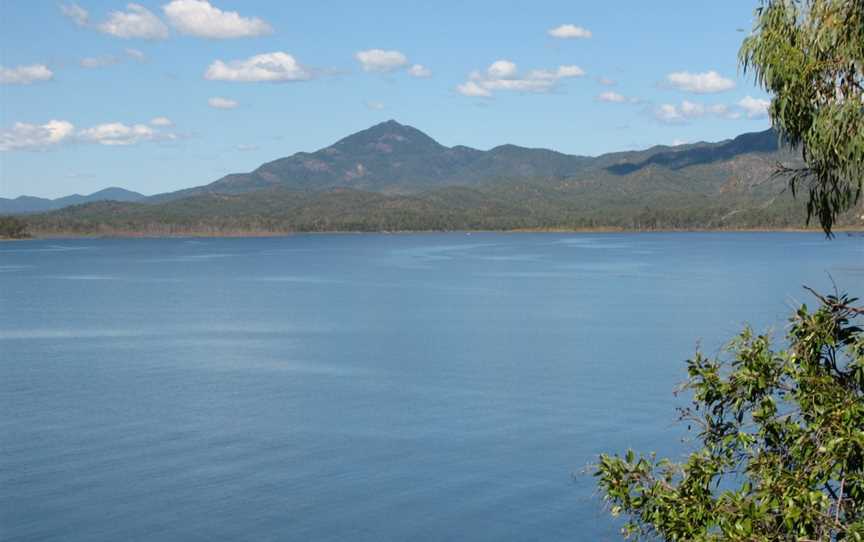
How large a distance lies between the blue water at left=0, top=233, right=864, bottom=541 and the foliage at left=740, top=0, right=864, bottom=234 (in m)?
1.45

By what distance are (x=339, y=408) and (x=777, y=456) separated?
24450 mm

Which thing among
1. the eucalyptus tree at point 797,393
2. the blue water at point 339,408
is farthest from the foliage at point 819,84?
the blue water at point 339,408

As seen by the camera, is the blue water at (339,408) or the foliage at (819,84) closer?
the foliage at (819,84)

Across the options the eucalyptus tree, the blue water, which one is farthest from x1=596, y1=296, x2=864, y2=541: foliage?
the blue water

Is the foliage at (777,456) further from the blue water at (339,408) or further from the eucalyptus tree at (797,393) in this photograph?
the blue water at (339,408)

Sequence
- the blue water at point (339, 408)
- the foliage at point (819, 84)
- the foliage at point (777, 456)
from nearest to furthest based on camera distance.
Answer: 1. the foliage at point (777, 456)
2. the foliage at point (819, 84)
3. the blue water at point (339, 408)

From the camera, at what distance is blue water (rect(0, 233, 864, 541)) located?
2166 centimetres

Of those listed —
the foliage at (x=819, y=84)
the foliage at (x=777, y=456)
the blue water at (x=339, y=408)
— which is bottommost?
the blue water at (x=339, y=408)

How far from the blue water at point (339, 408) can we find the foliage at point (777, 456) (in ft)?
2.08

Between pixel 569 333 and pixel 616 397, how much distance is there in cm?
1827

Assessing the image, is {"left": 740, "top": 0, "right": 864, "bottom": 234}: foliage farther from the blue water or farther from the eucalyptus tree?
the blue water

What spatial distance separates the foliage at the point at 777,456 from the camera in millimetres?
8359

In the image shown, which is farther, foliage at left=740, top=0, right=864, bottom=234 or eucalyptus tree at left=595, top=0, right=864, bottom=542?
foliage at left=740, top=0, right=864, bottom=234

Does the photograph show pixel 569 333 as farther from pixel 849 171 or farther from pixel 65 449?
pixel 849 171
